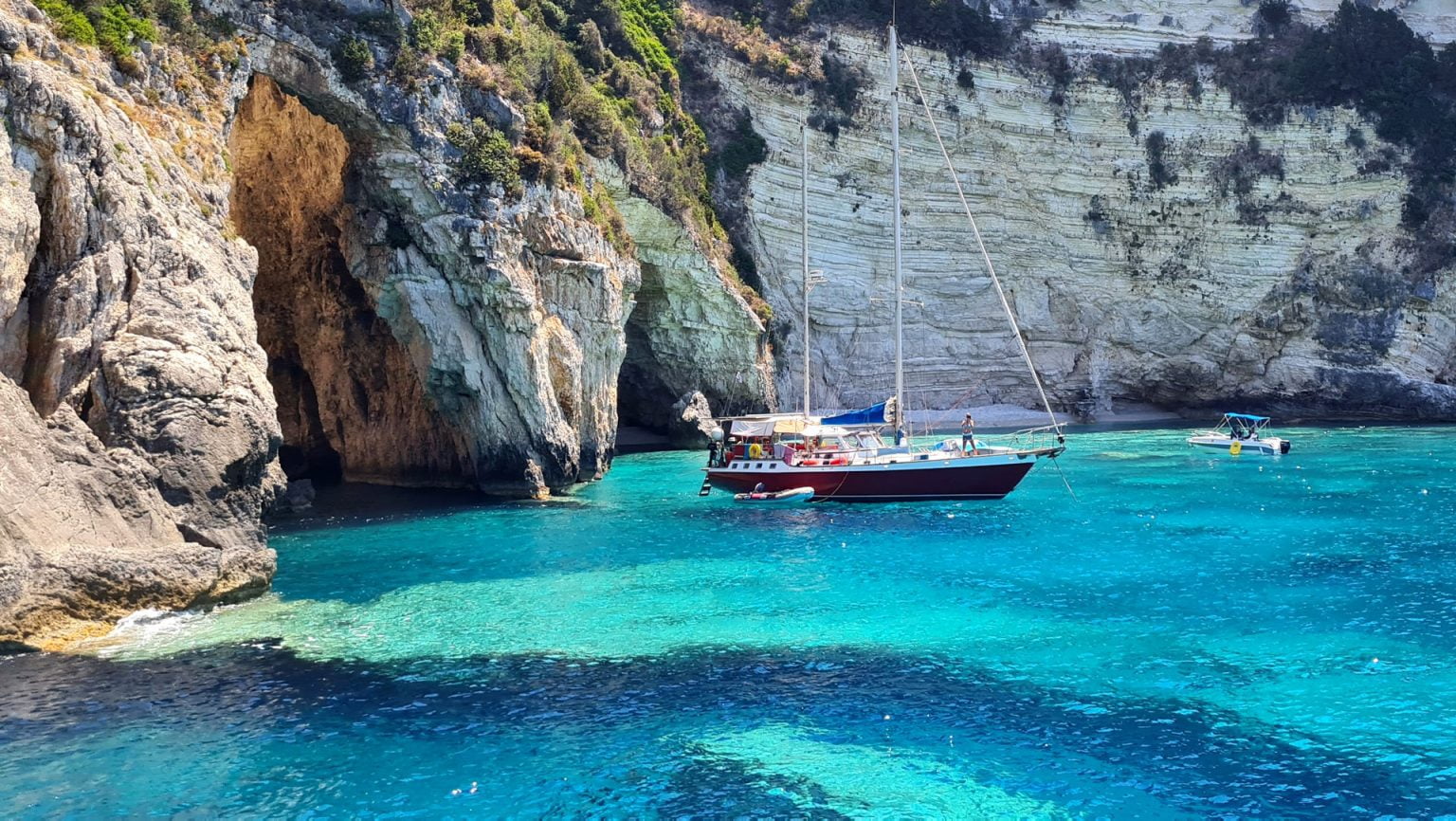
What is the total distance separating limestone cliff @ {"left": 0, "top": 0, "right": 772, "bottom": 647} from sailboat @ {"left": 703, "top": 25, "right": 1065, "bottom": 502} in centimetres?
512

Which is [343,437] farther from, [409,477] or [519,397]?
[519,397]

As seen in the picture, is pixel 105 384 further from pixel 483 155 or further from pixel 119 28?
pixel 483 155

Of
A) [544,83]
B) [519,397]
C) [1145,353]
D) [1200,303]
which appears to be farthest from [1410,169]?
[519,397]

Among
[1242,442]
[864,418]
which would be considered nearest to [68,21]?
[864,418]

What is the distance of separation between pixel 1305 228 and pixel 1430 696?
50.1m

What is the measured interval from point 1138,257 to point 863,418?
31924 millimetres

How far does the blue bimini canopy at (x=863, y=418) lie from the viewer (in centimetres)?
3000

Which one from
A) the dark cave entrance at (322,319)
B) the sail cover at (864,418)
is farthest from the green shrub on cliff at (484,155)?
the sail cover at (864,418)

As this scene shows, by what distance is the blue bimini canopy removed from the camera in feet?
98.4

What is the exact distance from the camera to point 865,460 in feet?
95.0

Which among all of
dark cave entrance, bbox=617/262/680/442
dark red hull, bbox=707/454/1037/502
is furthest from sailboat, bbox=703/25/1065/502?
dark cave entrance, bbox=617/262/680/442

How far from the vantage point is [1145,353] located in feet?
184

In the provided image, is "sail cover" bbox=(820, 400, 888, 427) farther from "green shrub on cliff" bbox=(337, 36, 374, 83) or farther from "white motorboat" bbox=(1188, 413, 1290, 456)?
"white motorboat" bbox=(1188, 413, 1290, 456)

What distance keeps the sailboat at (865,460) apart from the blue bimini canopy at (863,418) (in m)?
0.03
